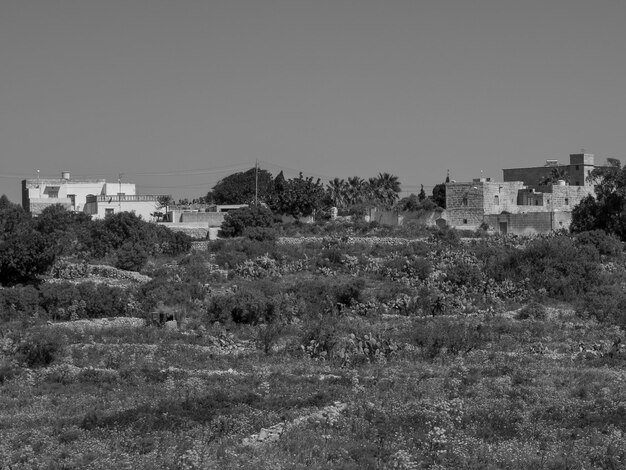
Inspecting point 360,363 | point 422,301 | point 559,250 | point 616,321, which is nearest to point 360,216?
point 559,250

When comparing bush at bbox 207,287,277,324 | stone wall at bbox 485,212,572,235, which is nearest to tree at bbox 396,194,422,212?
stone wall at bbox 485,212,572,235

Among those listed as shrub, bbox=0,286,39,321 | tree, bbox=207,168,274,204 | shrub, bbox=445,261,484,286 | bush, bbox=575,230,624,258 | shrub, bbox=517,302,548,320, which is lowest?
shrub, bbox=517,302,548,320

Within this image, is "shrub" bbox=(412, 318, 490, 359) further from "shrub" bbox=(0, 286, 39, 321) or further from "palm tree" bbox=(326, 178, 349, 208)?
"palm tree" bbox=(326, 178, 349, 208)

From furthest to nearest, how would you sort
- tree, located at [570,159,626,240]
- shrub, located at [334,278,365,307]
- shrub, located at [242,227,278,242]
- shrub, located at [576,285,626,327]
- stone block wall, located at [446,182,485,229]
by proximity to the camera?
stone block wall, located at [446,182,485,229], tree, located at [570,159,626,240], shrub, located at [242,227,278,242], shrub, located at [334,278,365,307], shrub, located at [576,285,626,327]

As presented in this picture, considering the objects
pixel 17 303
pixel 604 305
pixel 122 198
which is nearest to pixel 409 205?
pixel 122 198

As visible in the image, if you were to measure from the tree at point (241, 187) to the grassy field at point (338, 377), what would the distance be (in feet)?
157

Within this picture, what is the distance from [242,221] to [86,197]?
20.0 meters

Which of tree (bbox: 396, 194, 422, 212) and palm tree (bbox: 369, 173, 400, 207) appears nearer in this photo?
tree (bbox: 396, 194, 422, 212)

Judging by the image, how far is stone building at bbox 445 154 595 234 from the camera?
59.5 m

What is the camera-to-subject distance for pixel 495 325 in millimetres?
33719

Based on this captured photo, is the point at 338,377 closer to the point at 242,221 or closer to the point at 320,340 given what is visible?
the point at 320,340

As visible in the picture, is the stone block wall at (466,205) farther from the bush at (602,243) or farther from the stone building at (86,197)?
the stone building at (86,197)

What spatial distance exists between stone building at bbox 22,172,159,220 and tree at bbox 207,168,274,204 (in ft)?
53.3

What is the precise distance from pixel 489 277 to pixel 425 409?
22995 millimetres
